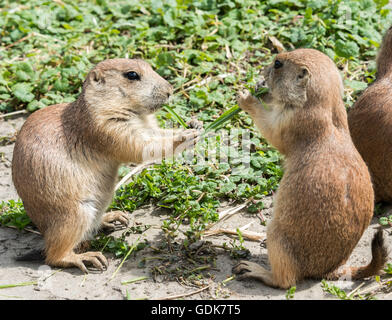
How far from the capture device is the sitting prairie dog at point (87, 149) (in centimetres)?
468

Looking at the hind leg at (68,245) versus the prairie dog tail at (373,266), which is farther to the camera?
the hind leg at (68,245)

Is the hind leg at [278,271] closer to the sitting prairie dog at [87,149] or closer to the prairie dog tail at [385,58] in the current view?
the sitting prairie dog at [87,149]

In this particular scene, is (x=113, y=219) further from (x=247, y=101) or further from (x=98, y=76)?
A: (x=247, y=101)

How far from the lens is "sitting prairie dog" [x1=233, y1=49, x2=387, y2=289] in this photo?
413 centimetres

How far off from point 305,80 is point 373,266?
1464mm

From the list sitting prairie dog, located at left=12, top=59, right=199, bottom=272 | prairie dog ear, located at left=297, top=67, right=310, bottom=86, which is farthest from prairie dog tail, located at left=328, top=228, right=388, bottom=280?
sitting prairie dog, located at left=12, top=59, right=199, bottom=272

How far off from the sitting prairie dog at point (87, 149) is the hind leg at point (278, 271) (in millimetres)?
1212

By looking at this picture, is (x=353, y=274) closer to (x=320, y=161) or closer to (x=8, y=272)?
(x=320, y=161)

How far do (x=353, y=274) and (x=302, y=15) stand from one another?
4271 millimetres

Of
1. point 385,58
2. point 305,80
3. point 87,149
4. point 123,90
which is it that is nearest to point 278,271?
point 305,80

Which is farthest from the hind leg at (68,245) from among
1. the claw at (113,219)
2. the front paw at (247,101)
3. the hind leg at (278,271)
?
the front paw at (247,101)

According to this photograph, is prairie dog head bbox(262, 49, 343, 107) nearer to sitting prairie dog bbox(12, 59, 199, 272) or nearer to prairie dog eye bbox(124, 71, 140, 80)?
sitting prairie dog bbox(12, 59, 199, 272)

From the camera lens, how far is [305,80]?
14.4 ft

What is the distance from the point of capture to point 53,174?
184 inches
